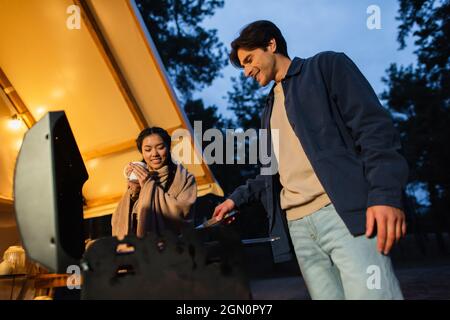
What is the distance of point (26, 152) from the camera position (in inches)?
41.9

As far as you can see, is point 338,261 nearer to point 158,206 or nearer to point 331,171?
point 331,171

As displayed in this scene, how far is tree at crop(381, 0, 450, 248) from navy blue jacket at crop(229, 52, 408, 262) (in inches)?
618

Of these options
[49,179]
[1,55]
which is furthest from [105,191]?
[49,179]

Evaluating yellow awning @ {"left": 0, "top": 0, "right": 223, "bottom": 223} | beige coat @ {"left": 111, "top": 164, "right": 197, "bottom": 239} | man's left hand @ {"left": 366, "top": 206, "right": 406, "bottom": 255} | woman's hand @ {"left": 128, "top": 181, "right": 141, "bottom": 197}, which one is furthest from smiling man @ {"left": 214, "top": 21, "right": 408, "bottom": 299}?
yellow awning @ {"left": 0, "top": 0, "right": 223, "bottom": 223}

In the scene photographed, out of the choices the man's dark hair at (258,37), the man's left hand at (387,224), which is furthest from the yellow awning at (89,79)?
the man's left hand at (387,224)

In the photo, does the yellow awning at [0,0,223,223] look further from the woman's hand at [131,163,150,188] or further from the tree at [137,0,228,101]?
the tree at [137,0,228,101]

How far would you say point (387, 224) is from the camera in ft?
3.64

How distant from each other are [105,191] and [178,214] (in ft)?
12.9

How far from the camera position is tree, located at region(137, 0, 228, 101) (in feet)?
45.6

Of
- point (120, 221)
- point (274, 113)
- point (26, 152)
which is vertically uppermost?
point (274, 113)

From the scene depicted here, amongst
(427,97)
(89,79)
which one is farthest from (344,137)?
(427,97)

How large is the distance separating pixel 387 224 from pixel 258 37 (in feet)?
3.22

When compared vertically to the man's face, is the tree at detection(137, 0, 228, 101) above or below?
above
